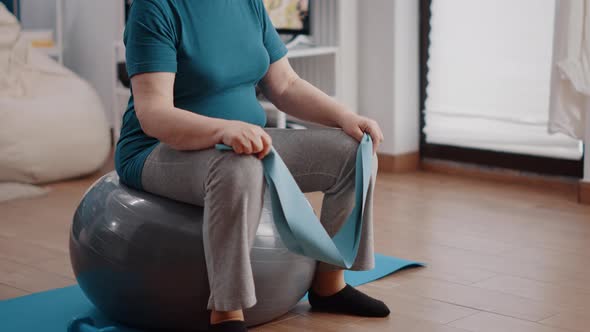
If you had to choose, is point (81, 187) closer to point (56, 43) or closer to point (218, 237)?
point (56, 43)

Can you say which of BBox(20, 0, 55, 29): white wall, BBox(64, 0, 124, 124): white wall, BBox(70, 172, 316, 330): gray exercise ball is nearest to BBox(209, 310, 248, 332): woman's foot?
BBox(70, 172, 316, 330): gray exercise ball

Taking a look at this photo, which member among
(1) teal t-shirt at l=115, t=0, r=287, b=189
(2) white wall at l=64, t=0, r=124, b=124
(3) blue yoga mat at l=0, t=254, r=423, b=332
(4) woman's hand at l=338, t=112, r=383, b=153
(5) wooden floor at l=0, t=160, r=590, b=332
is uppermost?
(1) teal t-shirt at l=115, t=0, r=287, b=189

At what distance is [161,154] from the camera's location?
6.48 ft

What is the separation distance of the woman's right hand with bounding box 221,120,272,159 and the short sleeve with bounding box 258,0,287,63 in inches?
17.5

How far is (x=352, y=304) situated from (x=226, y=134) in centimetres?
61

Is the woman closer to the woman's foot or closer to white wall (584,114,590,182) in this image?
the woman's foot

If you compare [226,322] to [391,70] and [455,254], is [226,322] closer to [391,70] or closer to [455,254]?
[455,254]

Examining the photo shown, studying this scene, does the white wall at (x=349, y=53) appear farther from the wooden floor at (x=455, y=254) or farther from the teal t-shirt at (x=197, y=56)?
the teal t-shirt at (x=197, y=56)

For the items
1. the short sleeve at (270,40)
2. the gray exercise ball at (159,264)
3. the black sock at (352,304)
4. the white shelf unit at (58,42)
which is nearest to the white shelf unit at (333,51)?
the white shelf unit at (58,42)

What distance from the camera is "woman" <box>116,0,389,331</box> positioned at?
5.90ft

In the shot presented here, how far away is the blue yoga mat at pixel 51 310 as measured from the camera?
212 centimetres

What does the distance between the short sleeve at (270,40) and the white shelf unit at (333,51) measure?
5.67 feet

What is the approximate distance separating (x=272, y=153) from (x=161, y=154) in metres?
0.29

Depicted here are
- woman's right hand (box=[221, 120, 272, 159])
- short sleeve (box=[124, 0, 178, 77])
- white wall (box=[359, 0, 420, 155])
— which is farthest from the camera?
white wall (box=[359, 0, 420, 155])
